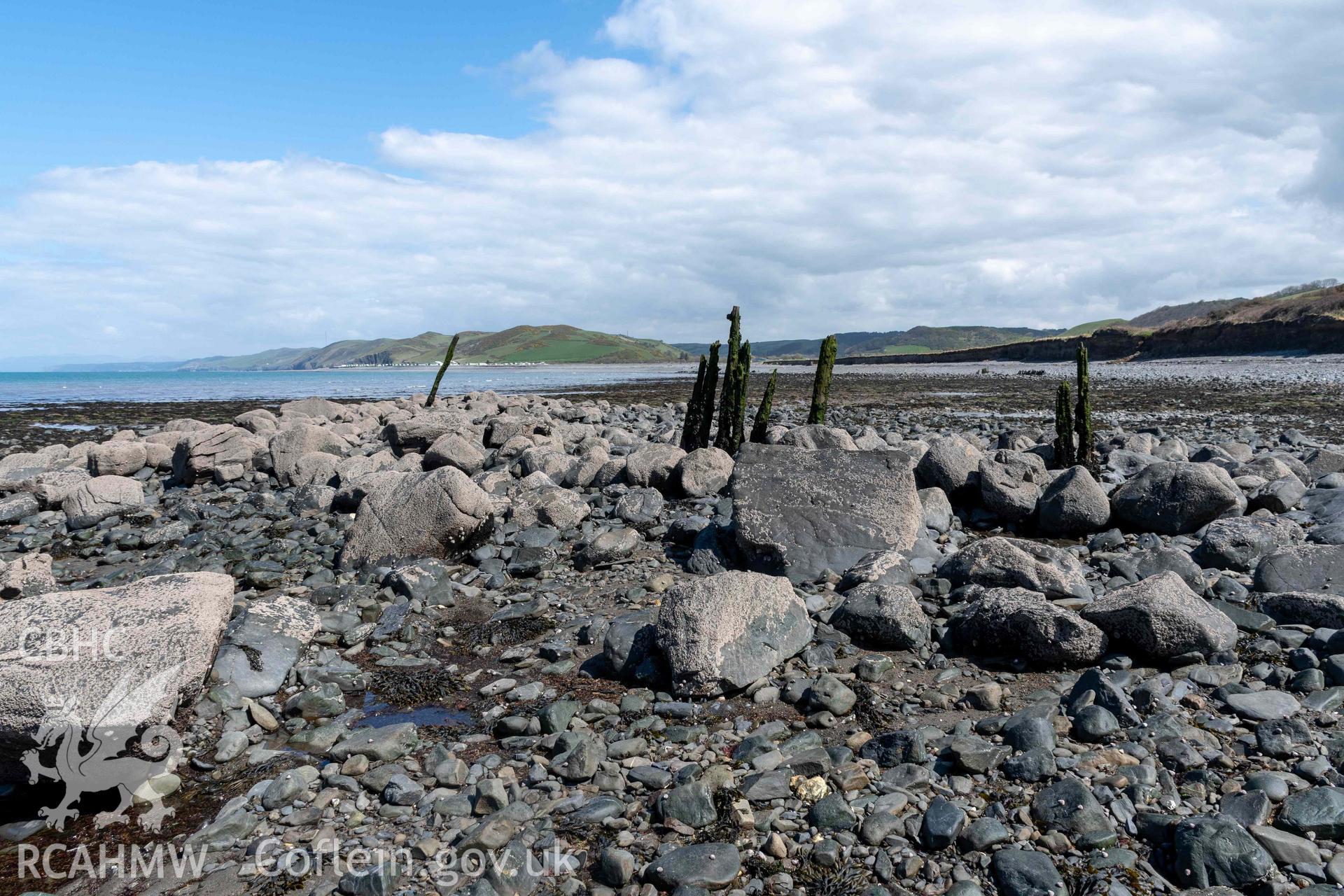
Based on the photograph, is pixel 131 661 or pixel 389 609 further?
pixel 389 609

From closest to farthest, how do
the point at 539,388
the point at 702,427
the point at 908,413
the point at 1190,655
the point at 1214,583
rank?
the point at 1190,655
the point at 1214,583
the point at 702,427
the point at 908,413
the point at 539,388

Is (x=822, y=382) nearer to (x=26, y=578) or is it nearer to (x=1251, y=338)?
(x=26, y=578)

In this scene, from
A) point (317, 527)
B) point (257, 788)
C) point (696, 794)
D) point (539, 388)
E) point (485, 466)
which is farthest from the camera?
point (539, 388)

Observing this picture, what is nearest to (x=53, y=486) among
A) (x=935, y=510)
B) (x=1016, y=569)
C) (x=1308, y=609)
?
(x=935, y=510)

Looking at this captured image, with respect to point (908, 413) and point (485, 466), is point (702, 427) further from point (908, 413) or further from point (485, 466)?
point (908, 413)

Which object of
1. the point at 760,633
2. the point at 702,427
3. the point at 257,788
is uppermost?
the point at 702,427

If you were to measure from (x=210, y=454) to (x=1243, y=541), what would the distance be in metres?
17.4

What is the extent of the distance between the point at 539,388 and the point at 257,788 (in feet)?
193

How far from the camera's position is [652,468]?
12.7 metres

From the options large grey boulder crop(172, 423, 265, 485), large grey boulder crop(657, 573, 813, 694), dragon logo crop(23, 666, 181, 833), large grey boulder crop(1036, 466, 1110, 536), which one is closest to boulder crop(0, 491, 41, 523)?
large grey boulder crop(172, 423, 265, 485)

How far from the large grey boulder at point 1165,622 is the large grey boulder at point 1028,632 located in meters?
0.18

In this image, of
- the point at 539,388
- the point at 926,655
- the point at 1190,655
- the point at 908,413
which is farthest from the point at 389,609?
the point at 539,388

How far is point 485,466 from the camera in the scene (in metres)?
15.7

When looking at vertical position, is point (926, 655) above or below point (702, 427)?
below
